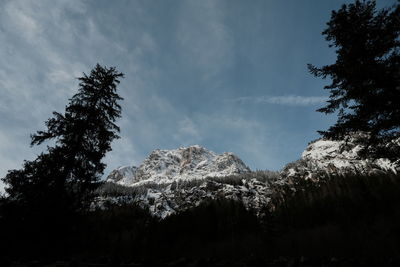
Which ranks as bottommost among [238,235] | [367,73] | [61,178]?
[238,235]

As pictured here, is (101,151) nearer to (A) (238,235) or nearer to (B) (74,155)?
(B) (74,155)

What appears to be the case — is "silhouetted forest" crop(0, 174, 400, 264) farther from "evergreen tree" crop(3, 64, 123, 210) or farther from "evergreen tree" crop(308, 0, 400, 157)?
"evergreen tree" crop(308, 0, 400, 157)

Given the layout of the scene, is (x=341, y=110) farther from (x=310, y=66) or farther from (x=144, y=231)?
(x=144, y=231)

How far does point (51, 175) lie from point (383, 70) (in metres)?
17.6

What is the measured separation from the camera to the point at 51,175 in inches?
416

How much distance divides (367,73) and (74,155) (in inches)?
638

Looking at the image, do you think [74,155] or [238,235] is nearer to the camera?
[74,155]

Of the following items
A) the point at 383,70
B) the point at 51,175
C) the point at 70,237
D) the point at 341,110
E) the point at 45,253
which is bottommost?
the point at 45,253

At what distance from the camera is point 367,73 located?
9906 mm

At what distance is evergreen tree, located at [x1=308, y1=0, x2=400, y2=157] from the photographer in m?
9.83

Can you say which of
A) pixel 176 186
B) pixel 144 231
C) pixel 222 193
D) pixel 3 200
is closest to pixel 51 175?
pixel 3 200

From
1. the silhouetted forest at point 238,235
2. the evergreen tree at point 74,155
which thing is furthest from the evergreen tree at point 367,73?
the evergreen tree at point 74,155

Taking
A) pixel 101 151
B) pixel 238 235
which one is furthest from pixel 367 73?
pixel 238 235

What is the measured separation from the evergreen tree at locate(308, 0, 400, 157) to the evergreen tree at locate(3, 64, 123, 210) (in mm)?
13679
